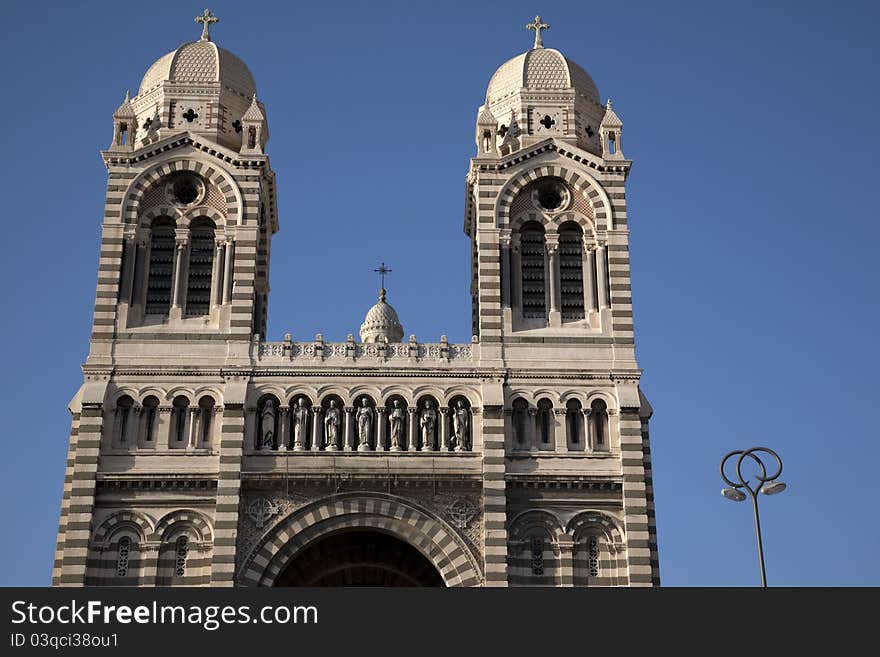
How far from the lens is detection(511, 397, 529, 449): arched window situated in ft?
134

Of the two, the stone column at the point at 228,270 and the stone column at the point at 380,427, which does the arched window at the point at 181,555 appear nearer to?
the stone column at the point at 380,427

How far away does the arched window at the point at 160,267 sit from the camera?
42594mm

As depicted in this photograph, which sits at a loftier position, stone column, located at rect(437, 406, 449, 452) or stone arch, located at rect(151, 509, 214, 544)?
stone column, located at rect(437, 406, 449, 452)

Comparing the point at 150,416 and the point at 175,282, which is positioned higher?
the point at 175,282

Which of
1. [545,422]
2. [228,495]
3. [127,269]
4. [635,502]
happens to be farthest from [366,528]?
[127,269]

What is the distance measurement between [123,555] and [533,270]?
14987 millimetres

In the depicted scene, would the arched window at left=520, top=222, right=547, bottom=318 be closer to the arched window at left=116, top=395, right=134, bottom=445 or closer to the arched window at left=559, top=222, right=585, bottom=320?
the arched window at left=559, top=222, right=585, bottom=320

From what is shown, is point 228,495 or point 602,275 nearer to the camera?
point 228,495

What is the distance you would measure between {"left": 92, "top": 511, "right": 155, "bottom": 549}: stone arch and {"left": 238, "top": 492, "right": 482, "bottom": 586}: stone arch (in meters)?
3.02

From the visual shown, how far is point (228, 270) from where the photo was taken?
42.8m

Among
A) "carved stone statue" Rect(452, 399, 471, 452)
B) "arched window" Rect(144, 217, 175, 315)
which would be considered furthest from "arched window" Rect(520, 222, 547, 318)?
"arched window" Rect(144, 217, 175, 315)

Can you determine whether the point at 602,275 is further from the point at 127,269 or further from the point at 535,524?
the point at 127,269

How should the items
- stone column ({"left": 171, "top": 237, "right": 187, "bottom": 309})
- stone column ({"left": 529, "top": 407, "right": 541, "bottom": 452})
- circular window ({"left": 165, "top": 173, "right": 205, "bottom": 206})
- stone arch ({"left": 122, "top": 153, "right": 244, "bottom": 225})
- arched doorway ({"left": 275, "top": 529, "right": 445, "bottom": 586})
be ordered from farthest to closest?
circular window ({"left": 165, "top": 173, "right": 205, "bottom": 206}) < stone arch ({"left": 122, "top": 153, "right": 244, "bottom": 225}) < stone column ({"left": 171, "top": 237, "right": 187, "bottom": 309}) < arched doorway ({"left": 275, "top": 529, "right": 445, "bottom": 586}) < stone column ({"left": 529, "top": 407, "right": 541, "bottom": 452})

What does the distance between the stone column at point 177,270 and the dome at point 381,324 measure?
14.4 metres
